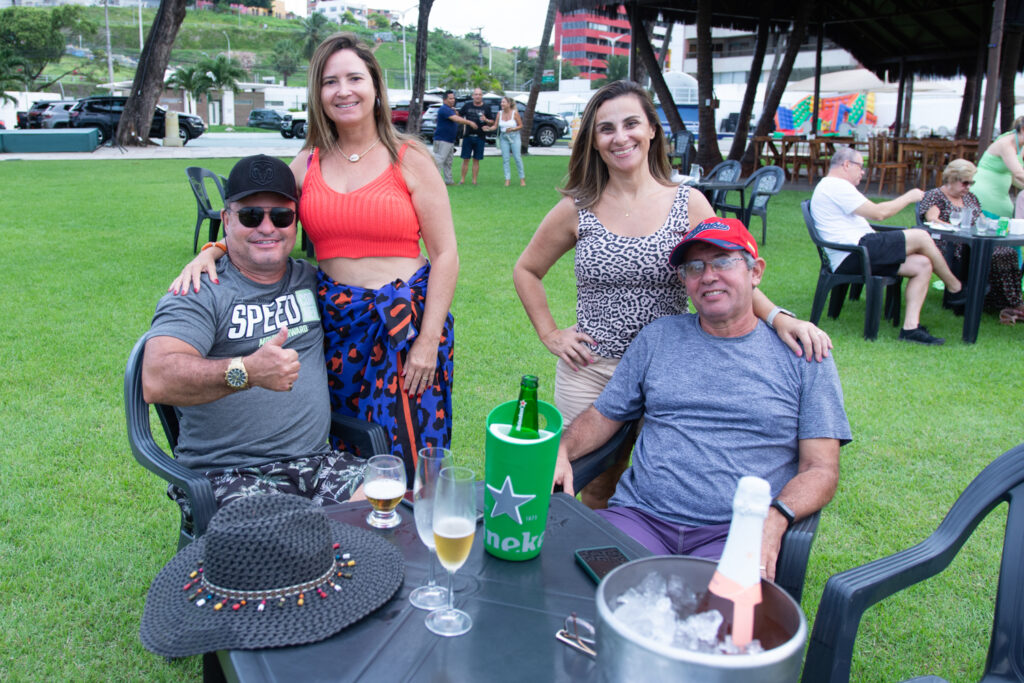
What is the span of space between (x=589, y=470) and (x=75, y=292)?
580 centimetres

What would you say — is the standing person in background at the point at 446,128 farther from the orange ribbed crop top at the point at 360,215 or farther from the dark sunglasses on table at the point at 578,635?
the dark sunglasses on table at the point at 578,635

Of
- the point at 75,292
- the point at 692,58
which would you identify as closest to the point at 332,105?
the point at 75,292

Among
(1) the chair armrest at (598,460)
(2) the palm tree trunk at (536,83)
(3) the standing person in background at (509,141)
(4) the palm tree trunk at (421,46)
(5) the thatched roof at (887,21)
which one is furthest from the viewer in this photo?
(2) the palm tree trunk at (536,83)

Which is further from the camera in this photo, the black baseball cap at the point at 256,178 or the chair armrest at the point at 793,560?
the black baseball cap at the point at 256,178

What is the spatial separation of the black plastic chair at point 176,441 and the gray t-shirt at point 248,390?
4.2 inches

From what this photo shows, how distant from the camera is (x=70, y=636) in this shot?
2398mm

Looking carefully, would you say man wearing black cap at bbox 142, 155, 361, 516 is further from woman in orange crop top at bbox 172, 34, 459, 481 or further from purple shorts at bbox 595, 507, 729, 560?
purple shorts at bbox 595, 507, 729, 560

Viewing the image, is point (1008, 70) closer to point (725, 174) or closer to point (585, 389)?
point (725, 174)

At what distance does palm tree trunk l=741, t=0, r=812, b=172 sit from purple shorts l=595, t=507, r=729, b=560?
15286mm

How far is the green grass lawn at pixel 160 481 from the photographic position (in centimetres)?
246

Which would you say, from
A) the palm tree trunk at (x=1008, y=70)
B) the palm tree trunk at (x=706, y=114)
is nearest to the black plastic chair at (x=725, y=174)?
the palm tree trunk at (x=706, y=114)

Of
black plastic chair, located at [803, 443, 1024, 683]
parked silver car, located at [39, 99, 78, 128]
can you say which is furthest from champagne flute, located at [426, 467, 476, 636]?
parked silver car, located at [39, 99, 78, 128]

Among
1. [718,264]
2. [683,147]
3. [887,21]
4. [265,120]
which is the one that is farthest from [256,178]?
[265,120]

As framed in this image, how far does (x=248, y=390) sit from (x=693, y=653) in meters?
1.77
